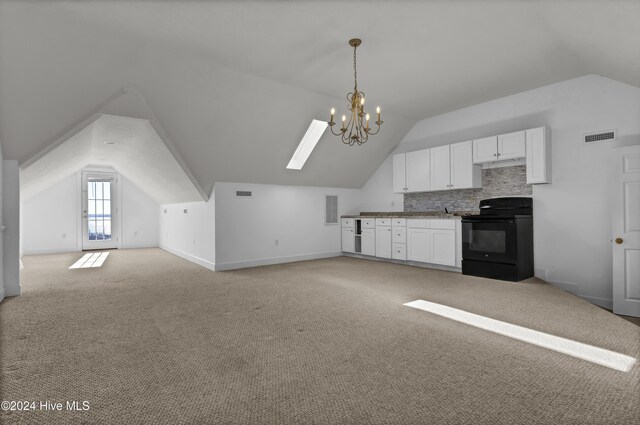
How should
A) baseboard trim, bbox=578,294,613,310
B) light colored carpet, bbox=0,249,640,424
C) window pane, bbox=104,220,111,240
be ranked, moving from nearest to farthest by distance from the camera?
1. light colored carpet, bbox=0,249,640,424
2. baseboard trim, bbox=578,294,613,310
3. window pane, bbox=104,220,111,240

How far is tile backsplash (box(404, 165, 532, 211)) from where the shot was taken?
5.43 meters

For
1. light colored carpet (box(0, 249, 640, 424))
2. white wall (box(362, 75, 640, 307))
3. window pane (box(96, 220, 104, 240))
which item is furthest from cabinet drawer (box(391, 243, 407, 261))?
window pane (box(96, 220, 104, 240))

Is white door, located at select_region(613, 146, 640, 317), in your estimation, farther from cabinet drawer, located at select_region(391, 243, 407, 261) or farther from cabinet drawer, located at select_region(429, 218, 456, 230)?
cabinet drawer, located at select_region(391, 243, 407, 261)

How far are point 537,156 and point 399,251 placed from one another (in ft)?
9.43

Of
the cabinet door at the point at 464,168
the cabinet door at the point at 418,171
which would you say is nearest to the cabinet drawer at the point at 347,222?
the cabinet door at the point at 418,171

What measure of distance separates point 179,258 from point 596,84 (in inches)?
329

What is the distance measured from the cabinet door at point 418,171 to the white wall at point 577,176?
1.43 meters

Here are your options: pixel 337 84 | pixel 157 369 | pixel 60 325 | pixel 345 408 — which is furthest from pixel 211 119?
pixel 345 408

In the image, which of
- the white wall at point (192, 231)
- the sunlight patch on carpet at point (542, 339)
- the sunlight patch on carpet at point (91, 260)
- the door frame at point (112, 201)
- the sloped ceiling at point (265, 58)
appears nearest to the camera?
the sunlight patch on carpet at point (542, 339)

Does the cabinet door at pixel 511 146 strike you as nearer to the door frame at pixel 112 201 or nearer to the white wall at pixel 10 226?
the white wall at pixel 10 226

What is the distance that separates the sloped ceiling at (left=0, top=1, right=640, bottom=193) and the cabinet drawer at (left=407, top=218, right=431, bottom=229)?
2.13 m

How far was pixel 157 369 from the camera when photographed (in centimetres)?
229

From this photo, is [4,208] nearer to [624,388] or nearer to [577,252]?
[624,388]

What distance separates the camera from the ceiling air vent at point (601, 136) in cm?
444
